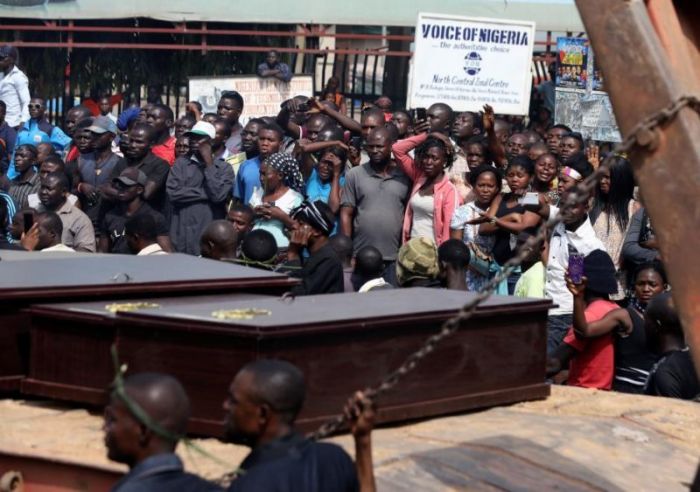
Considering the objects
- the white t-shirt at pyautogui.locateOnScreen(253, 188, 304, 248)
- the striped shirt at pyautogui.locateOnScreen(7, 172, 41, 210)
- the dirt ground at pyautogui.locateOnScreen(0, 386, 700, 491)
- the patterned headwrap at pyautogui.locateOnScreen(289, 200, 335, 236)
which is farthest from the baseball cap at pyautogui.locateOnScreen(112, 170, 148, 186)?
the dirt ground at pyautogui.locateOnScreen(0, 386, 700, 491)

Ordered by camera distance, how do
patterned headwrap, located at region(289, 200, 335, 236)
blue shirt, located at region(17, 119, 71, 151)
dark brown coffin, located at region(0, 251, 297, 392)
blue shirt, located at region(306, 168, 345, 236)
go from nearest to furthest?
1. dark brown coffin, located at region(0, 251, 297, 392)
2. patterned headwrap, located at region(289, 200, 335, 236)
3. blue shirt, located at region(306, 168, 345, 236)
4. blue shirt, located at region(17, 119, 71, 151)

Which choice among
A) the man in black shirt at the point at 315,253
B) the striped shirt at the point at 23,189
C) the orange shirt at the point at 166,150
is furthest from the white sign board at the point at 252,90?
the man in black shirt at the point at 315,253

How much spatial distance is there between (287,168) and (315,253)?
7.02 feet

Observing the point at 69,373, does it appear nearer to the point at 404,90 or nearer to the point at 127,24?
the point at 127,24

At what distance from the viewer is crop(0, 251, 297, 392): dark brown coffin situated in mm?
5238

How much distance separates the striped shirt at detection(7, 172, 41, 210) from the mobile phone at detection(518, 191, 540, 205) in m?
4.26

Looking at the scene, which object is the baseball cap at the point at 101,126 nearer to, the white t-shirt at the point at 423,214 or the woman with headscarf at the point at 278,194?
the woman with headscarf at the point at 278,194

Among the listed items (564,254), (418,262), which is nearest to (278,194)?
(564,254)

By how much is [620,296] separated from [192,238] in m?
3.44

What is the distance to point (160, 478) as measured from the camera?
3.61 metres

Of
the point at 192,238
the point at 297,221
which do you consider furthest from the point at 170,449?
the point at 192,238

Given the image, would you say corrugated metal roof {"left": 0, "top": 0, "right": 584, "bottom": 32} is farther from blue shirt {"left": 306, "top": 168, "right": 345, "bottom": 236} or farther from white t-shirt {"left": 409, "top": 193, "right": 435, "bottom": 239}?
white t-shirt {"left": 409, "top": 193, "right": 435, "bottom": 239}

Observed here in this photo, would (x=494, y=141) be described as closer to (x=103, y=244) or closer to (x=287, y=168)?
(x=287, y=168)

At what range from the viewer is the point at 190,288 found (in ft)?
18.5
